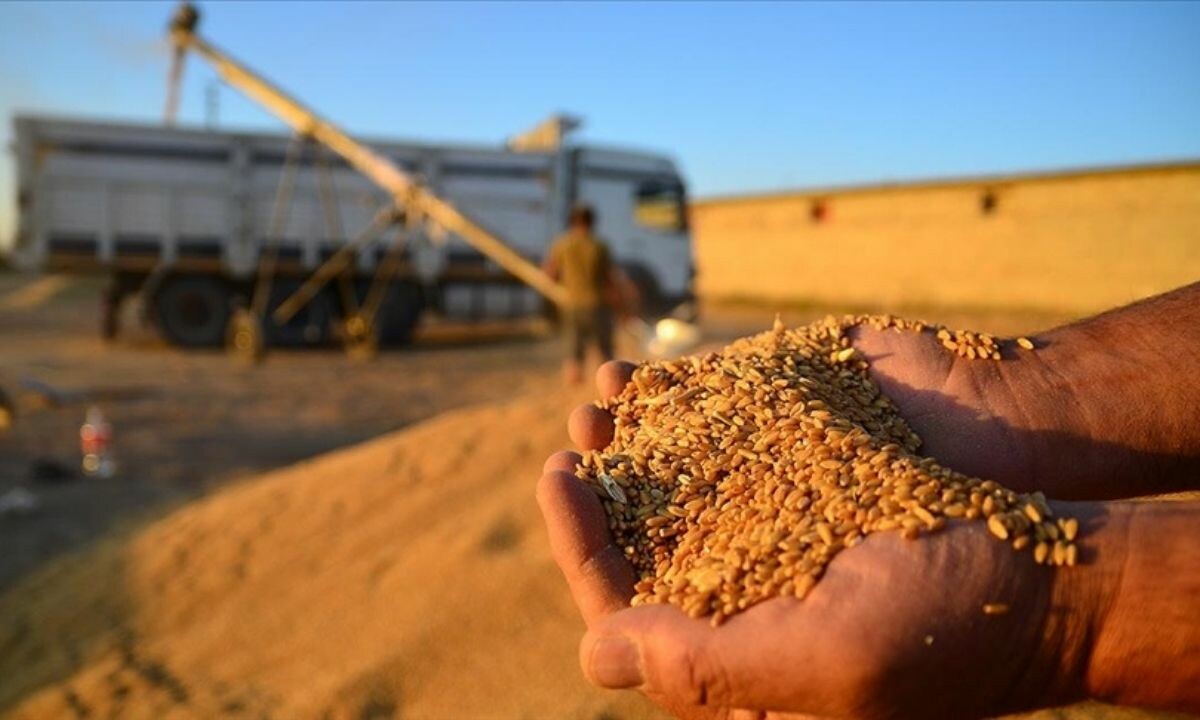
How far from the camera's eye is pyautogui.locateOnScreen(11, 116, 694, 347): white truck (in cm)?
1470

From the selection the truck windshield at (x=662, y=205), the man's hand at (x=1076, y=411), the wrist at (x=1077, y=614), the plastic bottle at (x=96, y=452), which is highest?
the truck windshield at (x=662, y=205)

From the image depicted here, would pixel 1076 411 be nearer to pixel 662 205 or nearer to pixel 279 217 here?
pixel 279 217

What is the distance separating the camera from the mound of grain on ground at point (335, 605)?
327 centimetres

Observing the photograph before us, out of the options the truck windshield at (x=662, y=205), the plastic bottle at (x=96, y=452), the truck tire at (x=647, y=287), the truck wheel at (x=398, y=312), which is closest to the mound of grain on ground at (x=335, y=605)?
the plastic bottle at (x=96, y=452)

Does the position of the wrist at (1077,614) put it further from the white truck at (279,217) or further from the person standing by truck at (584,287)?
the white truck at (279,217)

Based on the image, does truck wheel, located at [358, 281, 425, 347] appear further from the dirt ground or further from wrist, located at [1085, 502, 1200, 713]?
wrist, located at [1085, 502, 1200, 713]

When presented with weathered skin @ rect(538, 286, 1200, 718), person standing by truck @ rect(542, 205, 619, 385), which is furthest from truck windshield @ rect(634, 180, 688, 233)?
weathered skin @ rect(538, 286, 1200, 718)

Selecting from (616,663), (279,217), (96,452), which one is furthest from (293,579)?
(279,217)

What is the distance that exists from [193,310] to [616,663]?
15.4 metres

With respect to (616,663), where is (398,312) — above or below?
below

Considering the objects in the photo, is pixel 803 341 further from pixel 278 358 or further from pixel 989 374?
pixel 278 358

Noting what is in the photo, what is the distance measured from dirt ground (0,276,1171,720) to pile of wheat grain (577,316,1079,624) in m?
0.94

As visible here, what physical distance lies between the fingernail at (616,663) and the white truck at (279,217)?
12599 millimetres

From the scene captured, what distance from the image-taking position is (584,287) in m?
9.20
